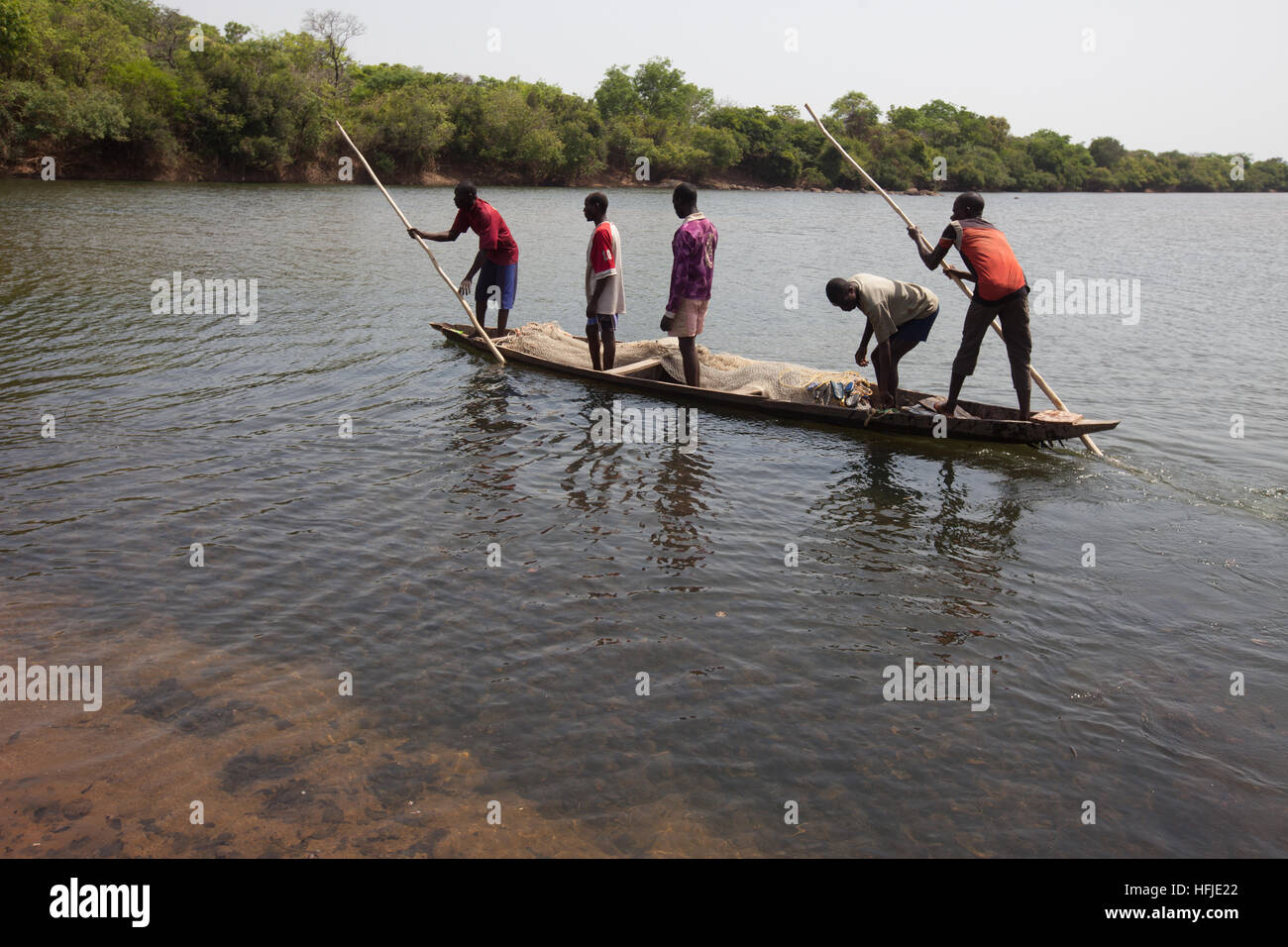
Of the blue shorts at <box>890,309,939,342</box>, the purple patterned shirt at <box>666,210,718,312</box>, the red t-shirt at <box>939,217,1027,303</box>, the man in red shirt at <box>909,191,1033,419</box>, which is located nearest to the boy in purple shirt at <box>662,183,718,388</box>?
the purple patterned shirt at <box>666,210,718,312</box>

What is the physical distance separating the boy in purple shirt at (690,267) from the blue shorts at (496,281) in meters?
3.02

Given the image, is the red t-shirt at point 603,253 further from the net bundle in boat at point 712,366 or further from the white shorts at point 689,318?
the net bundle in boat at point 712,366

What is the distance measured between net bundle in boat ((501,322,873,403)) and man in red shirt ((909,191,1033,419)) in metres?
1.32

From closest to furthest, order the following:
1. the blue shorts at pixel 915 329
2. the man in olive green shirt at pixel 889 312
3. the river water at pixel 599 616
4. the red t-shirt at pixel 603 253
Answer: the river water at pixel 599 616 < the man in olive green shirt at pixel 889 312 < the blue shorts at pixel 915 329 < the red t-shirt at pixel 603 253

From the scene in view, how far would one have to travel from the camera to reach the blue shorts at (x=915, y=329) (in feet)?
30.0

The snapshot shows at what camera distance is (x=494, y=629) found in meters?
5.50

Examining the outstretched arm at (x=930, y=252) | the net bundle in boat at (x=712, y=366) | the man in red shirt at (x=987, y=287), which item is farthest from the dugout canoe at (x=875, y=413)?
the outstretched arm at (x=930, y=252)

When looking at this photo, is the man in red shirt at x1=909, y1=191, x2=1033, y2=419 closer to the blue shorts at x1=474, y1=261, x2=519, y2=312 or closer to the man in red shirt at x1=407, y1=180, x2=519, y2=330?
the man in red shirt at x1=407, y1=180, x2=519, y2=330

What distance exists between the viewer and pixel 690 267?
32.0ft

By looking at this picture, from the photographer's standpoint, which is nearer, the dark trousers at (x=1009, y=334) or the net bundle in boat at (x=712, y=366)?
the dark trousers at (x=1009, y=334)

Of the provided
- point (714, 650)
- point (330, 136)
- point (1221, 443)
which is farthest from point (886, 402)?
point (330, 136)
